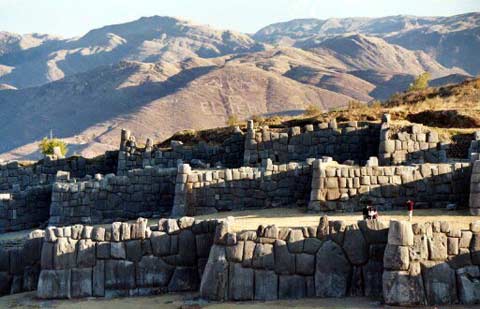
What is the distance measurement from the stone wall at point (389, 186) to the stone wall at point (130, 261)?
497cm

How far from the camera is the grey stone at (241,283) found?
1442 centimetres

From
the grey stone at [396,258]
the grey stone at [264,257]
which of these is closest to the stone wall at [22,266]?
the grey stone at [264,257]

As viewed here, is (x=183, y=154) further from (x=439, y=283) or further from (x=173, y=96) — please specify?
(x=173, y=96)

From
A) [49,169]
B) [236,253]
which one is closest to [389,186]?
[236,253]

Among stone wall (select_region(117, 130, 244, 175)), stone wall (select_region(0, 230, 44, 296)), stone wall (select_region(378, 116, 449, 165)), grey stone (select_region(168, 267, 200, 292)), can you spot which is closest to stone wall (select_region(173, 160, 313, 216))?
stone wall (select_region(378, 116, 449, 165))

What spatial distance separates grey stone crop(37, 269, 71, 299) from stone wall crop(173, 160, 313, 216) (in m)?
6.51

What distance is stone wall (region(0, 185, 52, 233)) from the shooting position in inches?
1014

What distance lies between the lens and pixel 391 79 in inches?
5940

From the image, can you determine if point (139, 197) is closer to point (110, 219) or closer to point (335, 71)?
point (110, 219)

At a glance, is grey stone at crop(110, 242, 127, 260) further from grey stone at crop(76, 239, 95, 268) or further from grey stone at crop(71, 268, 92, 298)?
grey stone at crop(71, 268, 92, 298)

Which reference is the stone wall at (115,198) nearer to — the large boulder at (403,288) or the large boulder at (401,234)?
the large boulder at (401,234)

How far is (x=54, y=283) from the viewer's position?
1575 cm

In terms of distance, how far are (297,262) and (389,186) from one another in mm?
5917

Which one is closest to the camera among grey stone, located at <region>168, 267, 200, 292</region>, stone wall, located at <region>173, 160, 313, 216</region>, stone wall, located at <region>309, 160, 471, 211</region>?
grey stone, located at <region>168, 267, 200, 292</region>
